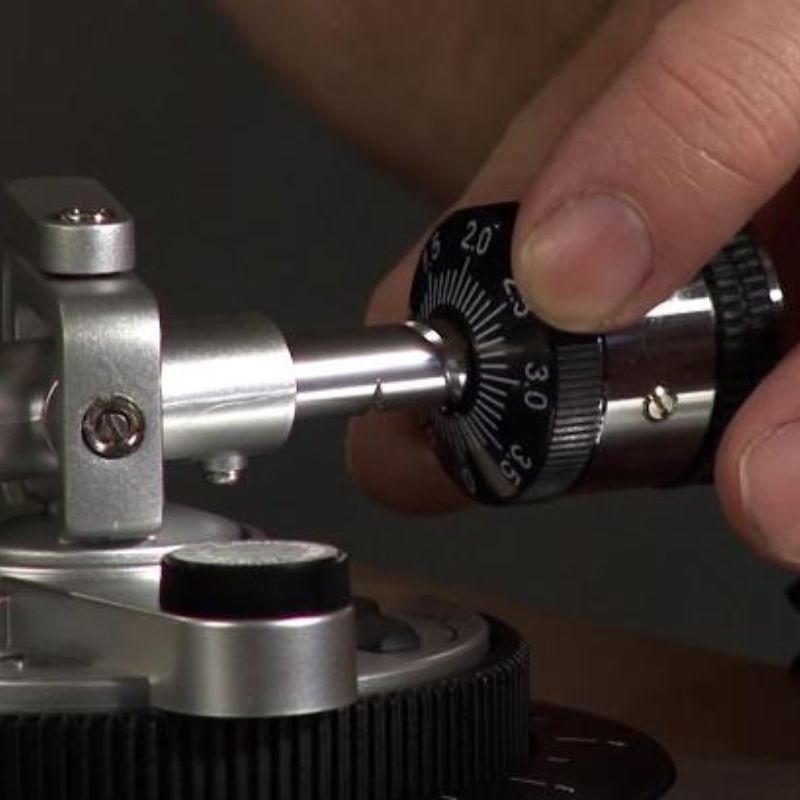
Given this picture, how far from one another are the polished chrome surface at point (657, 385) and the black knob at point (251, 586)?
96 millimetres

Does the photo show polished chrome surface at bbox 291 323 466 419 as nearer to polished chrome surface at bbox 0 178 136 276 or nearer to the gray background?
polished chrome surface at bbox 0 178 136 276

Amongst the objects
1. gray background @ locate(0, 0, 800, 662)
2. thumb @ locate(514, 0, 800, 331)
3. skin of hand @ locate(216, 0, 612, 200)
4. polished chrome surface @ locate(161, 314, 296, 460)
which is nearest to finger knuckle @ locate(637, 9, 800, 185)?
thumb @ locate(514, 0, 800, 331)

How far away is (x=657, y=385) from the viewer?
1.87ft

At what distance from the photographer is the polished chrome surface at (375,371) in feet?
1.83

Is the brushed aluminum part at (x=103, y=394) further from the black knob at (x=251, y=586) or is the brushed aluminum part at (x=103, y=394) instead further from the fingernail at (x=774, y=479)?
the fingernail at (x=774, y=479)

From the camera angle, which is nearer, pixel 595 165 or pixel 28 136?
pixel 595 165

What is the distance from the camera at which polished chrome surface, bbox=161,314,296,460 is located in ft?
1.77

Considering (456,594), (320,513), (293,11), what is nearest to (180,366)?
(456,594)

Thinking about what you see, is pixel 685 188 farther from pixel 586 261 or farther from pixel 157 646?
pixel 157 646

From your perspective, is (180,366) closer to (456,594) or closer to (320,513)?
(456,594)

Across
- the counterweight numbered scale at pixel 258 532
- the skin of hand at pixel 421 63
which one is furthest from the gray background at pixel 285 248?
the counterweight numbered scale at pixel 258 532

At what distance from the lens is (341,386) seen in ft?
1.83

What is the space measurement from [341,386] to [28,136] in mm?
513

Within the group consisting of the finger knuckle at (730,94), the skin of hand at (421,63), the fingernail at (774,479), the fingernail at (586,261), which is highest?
the skin of hand at (421,63)
